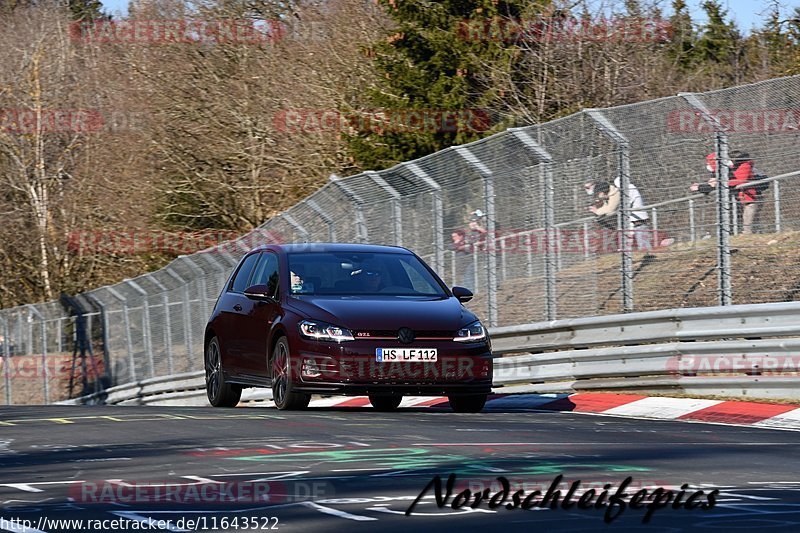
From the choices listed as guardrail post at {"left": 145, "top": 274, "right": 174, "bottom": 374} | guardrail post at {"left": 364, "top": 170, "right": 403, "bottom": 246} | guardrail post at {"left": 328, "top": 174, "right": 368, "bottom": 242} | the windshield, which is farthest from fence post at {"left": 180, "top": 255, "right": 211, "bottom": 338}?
the windshield

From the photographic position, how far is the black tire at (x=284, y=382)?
12.9m

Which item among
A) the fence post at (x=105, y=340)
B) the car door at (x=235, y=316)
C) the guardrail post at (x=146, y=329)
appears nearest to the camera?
the car door at (x=235, y=316)

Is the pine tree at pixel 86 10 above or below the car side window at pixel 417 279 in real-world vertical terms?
above

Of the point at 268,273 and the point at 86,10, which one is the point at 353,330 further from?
the point at 86,10

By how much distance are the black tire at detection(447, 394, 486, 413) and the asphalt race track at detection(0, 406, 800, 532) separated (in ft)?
2.68

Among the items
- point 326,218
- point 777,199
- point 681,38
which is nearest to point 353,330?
point 777,199

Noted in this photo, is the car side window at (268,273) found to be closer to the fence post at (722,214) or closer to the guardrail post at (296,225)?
the fence post at (722,214)

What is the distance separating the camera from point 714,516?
6289 mm

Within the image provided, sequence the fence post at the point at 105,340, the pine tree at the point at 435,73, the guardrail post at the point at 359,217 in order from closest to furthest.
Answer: the guardrail post at the point at 359,217, the fence post at the point at 105,340, the pine tree at the point at 435,73

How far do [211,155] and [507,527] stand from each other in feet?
113

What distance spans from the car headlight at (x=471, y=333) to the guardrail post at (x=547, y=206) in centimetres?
274

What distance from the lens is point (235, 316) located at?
14516 millimetres

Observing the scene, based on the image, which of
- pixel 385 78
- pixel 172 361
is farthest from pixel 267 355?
pixel 385 78

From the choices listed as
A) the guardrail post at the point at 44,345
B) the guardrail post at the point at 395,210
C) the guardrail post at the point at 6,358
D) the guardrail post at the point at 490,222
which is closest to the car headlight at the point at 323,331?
the guardrail post at the point at 490,222
